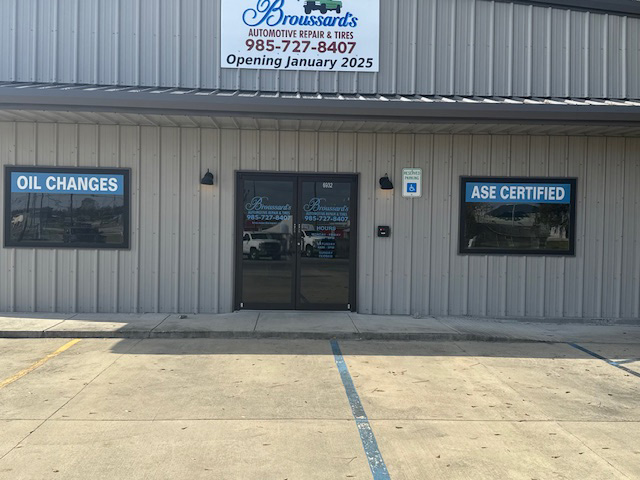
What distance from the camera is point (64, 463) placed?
14.6 feet

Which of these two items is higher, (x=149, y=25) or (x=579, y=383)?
(x=149, y=25)

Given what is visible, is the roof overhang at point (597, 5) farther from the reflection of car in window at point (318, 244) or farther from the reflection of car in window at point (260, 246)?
the reflection of car in window at point (260, 246)

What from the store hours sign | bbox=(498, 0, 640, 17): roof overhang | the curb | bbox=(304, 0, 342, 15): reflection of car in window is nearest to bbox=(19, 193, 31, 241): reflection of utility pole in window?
the curb

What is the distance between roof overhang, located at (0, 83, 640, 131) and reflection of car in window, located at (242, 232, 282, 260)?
238 cm

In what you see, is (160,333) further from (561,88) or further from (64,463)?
(561,88)

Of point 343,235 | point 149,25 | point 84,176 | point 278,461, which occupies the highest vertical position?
point 149,25

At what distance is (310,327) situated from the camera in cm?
929

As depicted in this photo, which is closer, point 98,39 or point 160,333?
point 160,333

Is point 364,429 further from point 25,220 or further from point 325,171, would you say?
point 25,220

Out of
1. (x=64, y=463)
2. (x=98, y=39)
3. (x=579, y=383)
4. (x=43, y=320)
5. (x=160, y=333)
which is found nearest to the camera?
(x=64, y=463)

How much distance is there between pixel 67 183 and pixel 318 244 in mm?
4540

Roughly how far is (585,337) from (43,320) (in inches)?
347

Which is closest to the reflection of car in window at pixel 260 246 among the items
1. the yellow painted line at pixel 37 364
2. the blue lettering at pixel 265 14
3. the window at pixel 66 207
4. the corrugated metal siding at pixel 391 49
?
the window at pixel 66 207

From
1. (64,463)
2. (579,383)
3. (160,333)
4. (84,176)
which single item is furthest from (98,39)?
(579,383)
